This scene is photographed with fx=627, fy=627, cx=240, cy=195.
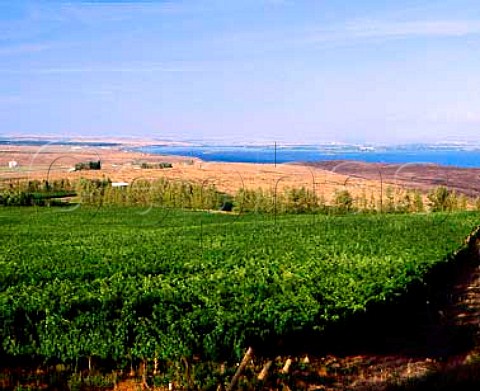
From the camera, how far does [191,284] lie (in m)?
13.9

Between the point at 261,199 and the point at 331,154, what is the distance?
46.4 m

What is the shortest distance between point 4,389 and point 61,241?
53.0 ft

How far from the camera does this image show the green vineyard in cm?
1047

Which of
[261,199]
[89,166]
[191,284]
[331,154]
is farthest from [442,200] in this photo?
[331,154]

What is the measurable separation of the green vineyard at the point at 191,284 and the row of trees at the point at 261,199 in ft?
52.6

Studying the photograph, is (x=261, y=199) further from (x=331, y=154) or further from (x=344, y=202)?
(x=331, y=154)

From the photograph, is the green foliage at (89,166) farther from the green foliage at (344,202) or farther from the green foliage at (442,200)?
the green foliage at (442,200)

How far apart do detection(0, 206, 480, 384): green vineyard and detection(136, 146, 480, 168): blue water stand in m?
48.1

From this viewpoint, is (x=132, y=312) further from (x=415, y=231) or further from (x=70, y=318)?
(x=415, y=231)

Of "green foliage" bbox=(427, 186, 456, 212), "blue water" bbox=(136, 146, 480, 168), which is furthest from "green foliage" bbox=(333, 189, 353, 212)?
"blue water" bbox=(136, 146, 480, 168)

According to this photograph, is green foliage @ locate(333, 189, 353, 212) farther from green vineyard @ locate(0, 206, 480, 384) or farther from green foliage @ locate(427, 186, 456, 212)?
green vineyard @ locate(0, 206, 480, 384)

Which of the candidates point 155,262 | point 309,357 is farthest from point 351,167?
point 309,357

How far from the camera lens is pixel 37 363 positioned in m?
10.7

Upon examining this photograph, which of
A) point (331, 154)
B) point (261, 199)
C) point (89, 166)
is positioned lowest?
point (261, 199)
